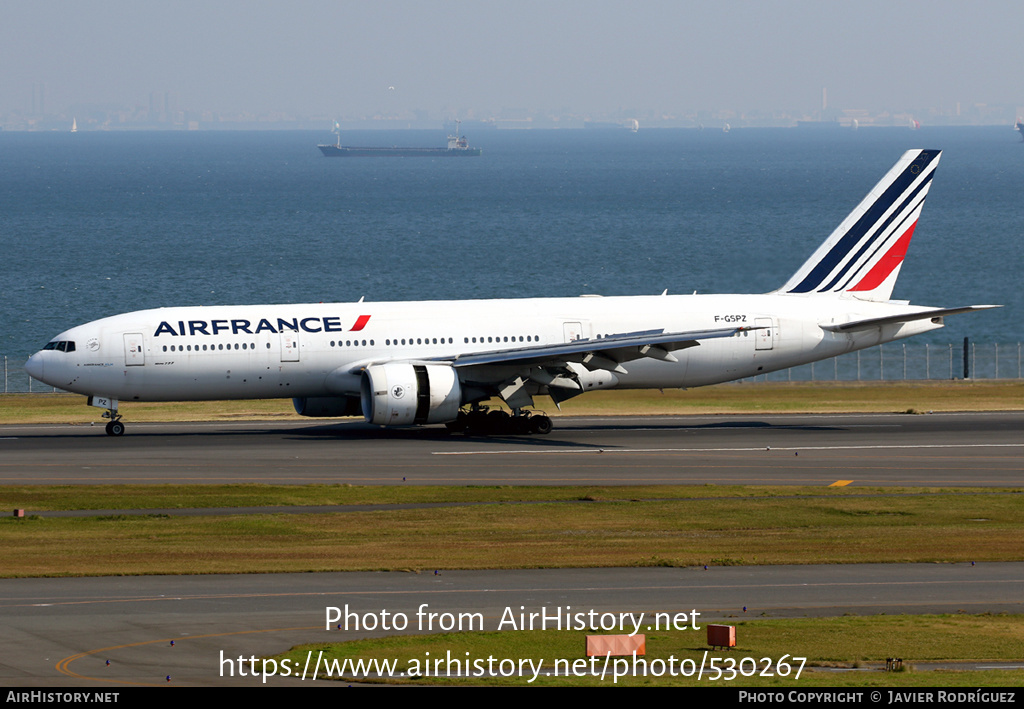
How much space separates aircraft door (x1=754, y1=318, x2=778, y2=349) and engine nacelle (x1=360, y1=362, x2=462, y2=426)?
13310 millimetres

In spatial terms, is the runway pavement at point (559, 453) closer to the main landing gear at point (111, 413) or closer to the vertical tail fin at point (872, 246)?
the main landing gear at point (111, 413)

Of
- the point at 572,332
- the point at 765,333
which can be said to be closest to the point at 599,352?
the point at 572,332

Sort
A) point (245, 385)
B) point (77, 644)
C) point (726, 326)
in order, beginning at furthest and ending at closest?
point (726, 326) < point (245, 385) < point (77, 644)

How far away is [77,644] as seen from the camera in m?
23.6

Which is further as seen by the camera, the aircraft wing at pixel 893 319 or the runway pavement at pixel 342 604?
the aircraft wing at pixel 893 319

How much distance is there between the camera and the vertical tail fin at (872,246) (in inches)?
2371

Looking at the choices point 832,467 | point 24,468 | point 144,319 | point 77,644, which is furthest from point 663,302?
point 77,644

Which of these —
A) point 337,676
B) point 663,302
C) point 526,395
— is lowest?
point 337,676

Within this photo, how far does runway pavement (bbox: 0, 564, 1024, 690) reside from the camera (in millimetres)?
22469

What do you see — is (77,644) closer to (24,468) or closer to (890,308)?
(24,468)

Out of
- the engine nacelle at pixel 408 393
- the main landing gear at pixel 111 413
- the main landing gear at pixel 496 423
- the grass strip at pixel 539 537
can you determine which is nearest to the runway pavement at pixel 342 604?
the grass strip at pixel 539 537

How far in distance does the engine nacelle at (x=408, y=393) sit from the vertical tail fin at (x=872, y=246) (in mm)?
17454

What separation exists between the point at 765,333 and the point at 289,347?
64.0ft

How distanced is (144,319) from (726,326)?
23.1 m
